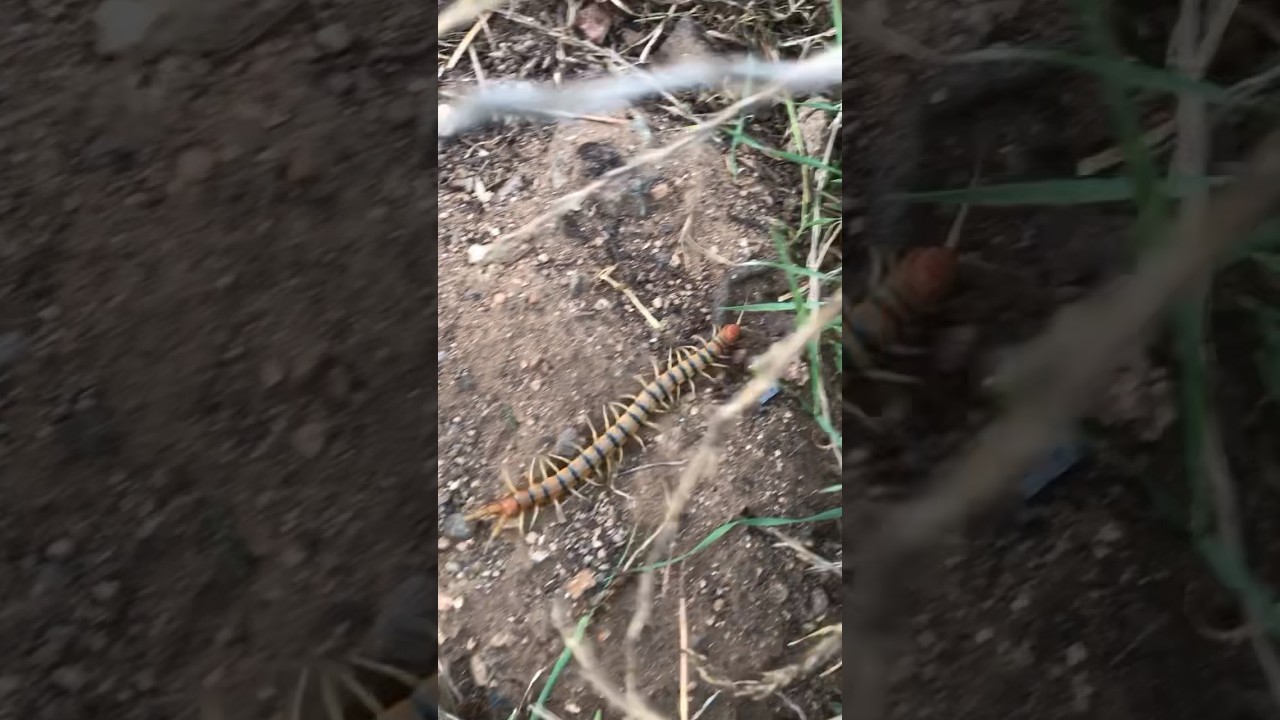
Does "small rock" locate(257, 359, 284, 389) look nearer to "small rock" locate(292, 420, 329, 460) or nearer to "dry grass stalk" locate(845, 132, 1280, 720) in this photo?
"small rock" locate(292, 420, 329, 460)

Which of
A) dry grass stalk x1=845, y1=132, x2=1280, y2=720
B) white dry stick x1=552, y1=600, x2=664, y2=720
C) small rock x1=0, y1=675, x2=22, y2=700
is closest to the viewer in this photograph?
dry grass stalk x1=845, y1=132, x2=1280, y2=720

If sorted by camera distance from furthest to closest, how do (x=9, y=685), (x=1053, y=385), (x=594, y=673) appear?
(x=594, y=673) → (x=9, y=685) → (x=1053, y=385)

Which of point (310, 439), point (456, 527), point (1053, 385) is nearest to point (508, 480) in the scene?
point (456, 527)

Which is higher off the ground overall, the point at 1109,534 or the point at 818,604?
the point at 1109,534

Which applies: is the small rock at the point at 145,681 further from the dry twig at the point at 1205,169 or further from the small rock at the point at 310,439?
the dry twig at the point at 1205,169

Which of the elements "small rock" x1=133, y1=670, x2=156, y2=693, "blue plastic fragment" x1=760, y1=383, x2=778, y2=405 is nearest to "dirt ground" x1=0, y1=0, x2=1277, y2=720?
"small rock" x1=133, y1=670, x2=156, y2=693

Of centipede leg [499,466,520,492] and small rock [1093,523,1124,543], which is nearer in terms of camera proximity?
small rock [1093,523,1124,543]

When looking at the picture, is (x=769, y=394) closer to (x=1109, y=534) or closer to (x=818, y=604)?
(x=818, y=604)
